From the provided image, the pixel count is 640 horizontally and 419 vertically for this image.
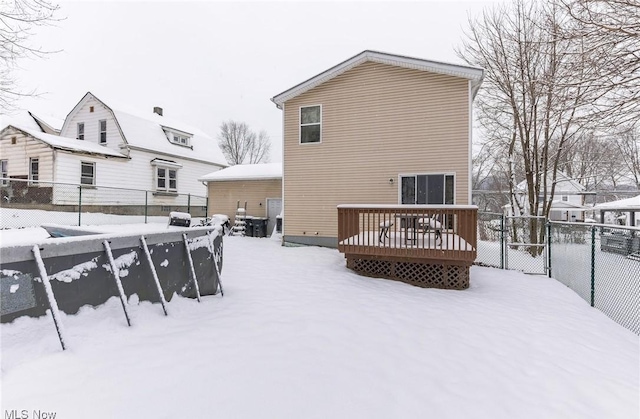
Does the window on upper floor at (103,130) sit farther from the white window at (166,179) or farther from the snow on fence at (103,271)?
the snow on fence at (103,271)

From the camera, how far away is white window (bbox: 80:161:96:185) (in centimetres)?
1447

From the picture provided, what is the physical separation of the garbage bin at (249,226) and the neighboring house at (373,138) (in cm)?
304

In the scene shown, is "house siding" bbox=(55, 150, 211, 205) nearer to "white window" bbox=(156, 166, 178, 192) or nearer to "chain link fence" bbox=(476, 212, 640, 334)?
"white window" bbox=(156, 166, 178, 192)

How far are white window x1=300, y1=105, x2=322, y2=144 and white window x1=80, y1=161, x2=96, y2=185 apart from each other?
11719 mm

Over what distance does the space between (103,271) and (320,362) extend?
99.6 inches

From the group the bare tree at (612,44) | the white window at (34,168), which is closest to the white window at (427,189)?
the bare tree at (612,44)

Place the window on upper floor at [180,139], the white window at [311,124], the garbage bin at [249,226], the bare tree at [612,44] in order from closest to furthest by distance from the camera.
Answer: the bare tree at [612,44], the white window at [311,124], the garbage bin at [249,226], the window on upper floor at [180,139]

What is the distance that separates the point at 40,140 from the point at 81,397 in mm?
16563

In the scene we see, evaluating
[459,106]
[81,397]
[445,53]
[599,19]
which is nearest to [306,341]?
[81,397]

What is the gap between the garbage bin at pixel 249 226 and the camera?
1295 centimetres

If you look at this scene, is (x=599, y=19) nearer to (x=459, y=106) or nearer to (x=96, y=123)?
(x=459, y=106)

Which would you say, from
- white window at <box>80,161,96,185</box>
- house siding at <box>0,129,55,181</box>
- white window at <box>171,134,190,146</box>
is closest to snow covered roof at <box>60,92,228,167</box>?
white window at <box>171,134,190,146</box>

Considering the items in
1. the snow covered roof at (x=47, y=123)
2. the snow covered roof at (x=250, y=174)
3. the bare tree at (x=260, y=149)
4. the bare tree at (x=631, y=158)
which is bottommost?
the snow covered roof at (x=250, y=174)

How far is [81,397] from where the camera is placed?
82.9 inches
